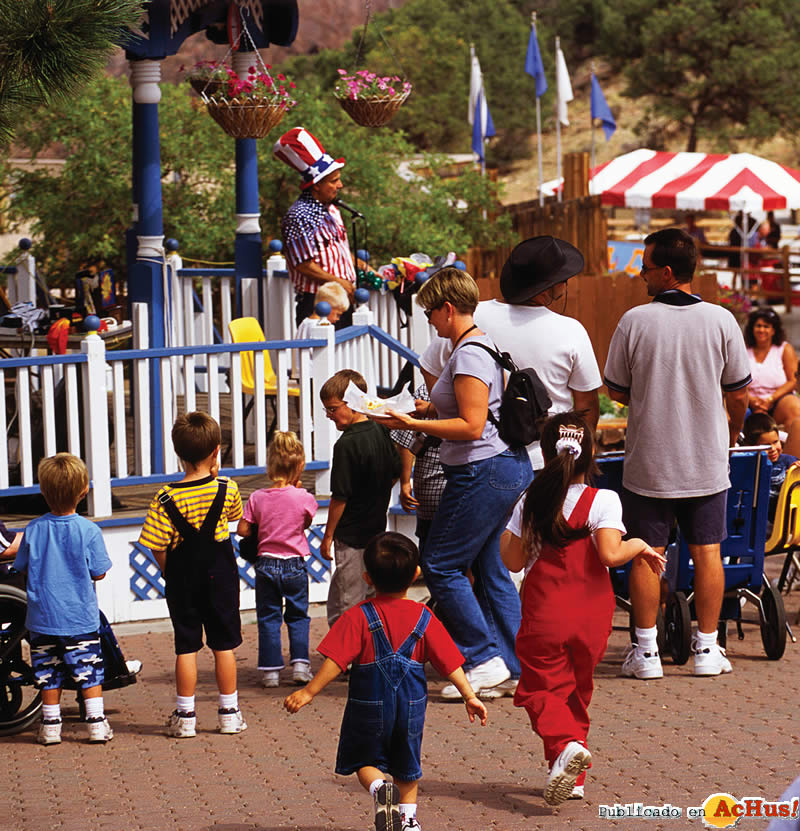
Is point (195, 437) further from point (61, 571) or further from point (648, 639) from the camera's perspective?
point (648, 639)

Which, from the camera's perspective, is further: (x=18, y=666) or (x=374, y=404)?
(x=18, y=666)

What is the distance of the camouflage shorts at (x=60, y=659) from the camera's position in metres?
5.88

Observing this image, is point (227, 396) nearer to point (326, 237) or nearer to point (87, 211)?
point (326, 237)

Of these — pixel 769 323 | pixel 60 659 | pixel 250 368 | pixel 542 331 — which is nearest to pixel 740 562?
pixel 542 331

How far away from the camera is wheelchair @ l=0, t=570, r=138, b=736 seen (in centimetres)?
608

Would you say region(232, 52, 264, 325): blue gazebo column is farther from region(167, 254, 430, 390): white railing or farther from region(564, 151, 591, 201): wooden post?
region(564, 151, 591, 201): wooden post

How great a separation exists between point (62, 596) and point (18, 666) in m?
0.49

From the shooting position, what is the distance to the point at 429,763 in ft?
18.2

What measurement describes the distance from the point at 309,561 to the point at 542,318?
2.71 m

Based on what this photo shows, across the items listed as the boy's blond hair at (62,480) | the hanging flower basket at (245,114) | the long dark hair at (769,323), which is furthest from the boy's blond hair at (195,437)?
the long dark hair at (769,323)

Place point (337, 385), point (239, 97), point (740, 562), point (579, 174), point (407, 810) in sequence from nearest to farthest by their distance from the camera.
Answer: point (407, 810) < point (337, 385) < point (740, 562) < point (239, 97) < point (579, 174)

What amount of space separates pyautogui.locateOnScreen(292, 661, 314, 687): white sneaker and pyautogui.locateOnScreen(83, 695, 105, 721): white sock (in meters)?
1.09

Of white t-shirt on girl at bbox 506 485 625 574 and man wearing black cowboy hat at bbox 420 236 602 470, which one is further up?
man wearing black cowboy hat at bbox 420 236 602 470

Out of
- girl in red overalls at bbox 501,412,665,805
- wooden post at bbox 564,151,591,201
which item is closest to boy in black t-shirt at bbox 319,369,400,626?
girl in red overalls at bbox 501,412,665,805
